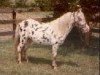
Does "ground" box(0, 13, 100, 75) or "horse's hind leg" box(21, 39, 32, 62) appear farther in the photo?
"horse's hind leg" box(21, 39, 32, 62)

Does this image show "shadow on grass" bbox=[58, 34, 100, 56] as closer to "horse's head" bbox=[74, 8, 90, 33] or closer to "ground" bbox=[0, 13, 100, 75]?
"ground" bbox=[0, 13, 100, 75]

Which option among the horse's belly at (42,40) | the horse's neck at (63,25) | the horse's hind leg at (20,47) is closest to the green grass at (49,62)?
the horse's hind leg at (20,47)

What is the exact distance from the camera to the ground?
7.71m

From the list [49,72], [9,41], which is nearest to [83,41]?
[9,41]

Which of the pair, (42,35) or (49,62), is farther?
(49,62)

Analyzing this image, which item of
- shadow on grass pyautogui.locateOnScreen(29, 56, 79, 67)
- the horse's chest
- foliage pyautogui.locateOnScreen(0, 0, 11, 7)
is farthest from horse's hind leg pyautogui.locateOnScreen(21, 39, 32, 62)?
foliage pyautogui.locateOnScreen(0, 0, 11, 7)

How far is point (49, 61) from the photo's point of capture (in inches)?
348

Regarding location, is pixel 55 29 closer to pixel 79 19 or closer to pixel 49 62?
pixel 79 19

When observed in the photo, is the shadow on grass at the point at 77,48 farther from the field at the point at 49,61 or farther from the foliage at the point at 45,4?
the foliage at the point at 45,4

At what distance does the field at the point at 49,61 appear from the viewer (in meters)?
7.70

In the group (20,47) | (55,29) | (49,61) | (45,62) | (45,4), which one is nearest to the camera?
(55,29)

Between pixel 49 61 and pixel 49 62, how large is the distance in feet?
0.44

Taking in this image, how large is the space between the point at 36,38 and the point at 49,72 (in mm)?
1002

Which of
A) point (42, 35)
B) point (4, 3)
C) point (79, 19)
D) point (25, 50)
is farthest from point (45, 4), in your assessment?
point (4, 3)
